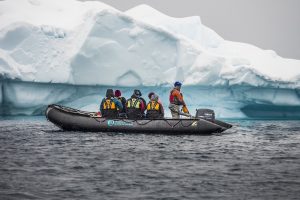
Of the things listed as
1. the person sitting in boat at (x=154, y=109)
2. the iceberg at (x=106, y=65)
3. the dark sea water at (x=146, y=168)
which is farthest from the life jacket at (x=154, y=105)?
the iceberg at (x=106, y=65)

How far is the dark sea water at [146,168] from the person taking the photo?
7309mm

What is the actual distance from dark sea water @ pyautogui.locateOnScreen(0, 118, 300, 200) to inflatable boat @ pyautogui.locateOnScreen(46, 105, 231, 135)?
1089 mm

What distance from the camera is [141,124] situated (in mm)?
15367

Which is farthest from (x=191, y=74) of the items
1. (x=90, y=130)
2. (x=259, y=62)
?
(x=90, y=130)

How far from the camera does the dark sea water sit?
7.31 metres

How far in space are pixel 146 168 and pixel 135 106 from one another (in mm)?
6480

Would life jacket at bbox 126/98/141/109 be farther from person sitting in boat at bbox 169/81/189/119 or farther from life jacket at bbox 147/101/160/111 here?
person sitting in boat at bbox 169/81/189/119

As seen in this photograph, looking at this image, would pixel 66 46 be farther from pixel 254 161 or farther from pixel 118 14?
pixel 254 161

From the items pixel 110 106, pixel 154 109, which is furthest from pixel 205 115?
pixel 110 106

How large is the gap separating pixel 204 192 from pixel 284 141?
805 cm

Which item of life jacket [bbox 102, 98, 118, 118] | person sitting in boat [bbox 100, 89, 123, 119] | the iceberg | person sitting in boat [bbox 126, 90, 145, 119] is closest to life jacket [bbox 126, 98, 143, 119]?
person sitting in boat [bbox 126, 90, 145, 119]

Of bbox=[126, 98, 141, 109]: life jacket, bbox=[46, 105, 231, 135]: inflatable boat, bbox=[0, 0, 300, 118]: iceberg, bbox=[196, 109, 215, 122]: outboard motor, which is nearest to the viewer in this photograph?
bbox=[46, 105, 231, 135]: inflatable boat

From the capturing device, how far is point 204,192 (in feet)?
24.1

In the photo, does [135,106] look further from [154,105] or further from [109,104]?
[109,104]
